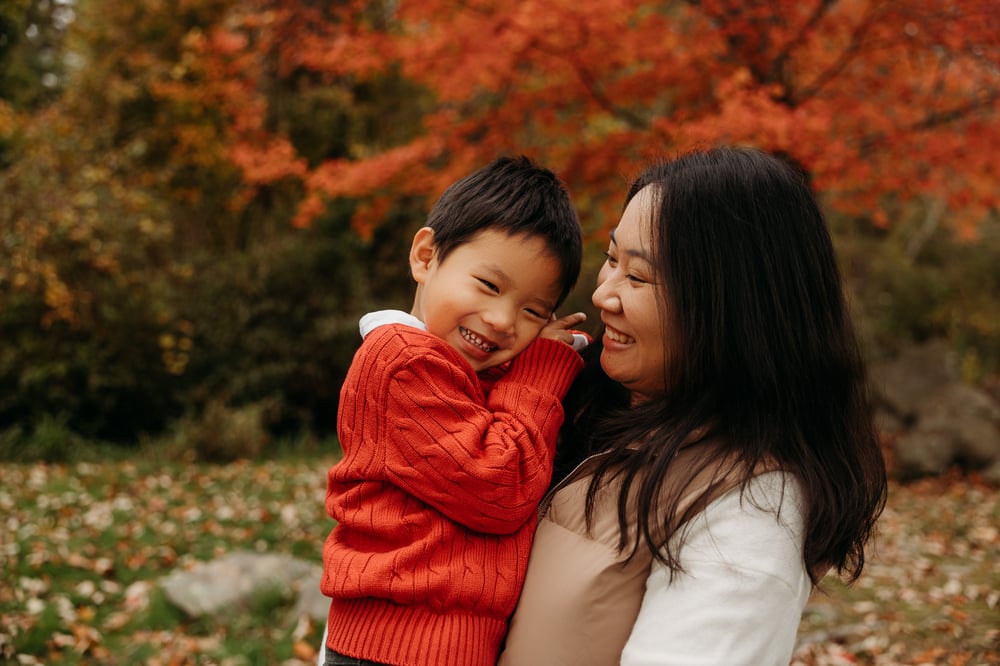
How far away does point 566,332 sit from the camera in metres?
1.87

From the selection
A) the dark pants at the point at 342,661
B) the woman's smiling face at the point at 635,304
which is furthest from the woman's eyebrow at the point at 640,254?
the dark pants at the point at 342,661

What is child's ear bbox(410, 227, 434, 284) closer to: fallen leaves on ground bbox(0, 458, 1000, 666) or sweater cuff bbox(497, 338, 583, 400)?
sweater cuff bbox(497, 338, 583, 400)

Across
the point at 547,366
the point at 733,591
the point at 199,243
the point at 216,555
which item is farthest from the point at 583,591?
the point at 199,243

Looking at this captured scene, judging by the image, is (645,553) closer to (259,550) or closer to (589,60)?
(259,550)

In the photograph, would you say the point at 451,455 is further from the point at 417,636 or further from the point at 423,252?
the point at 423,252

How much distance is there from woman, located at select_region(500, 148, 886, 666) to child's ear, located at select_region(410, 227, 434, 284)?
447 mm

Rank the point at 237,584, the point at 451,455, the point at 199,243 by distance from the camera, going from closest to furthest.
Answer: the point at 451,455, the point at 237,584, the point at 199,243

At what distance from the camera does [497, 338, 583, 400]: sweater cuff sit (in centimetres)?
171

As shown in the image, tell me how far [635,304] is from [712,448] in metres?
0.29

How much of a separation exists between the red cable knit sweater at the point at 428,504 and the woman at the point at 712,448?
0.07 metres

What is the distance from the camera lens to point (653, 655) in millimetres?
1270

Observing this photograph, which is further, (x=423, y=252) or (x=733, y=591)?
(x=423, y=252)

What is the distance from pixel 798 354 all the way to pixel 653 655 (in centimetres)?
55

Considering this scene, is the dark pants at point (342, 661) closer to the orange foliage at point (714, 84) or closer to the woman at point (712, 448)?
the woman at point (712, 448)
